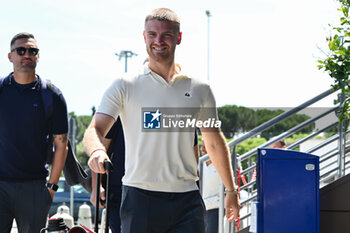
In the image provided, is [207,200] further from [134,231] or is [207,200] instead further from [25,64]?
[134,231]

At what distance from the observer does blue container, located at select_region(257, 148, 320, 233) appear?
535 cm

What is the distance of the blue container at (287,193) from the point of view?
5352 mm

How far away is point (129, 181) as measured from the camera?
323 centimetres

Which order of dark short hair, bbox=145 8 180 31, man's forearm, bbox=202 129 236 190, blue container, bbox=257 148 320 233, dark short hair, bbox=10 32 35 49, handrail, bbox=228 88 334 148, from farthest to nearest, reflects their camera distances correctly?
handrail, bbox=228 88 334 148 < blue container, bbox=257 148 320 233 < dark short hair, bbox=10 32 35 49 < man's forearm, bbox=202 129 236 190 < dark short hair, bbox=145 8 180 31

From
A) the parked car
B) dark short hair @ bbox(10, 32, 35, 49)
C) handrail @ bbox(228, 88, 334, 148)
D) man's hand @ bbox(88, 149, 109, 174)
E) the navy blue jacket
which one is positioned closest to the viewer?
man's hand @ bbox(88, 149, 109, 174)

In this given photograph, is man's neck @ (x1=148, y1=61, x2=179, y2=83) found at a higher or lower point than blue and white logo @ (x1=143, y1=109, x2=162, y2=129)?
higher

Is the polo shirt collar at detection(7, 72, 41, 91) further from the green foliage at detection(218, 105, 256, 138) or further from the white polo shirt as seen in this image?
the green foliage at detection(218, 105, 256, 138)

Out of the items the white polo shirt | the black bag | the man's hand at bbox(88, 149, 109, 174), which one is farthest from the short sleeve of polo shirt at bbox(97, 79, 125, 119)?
the black bag

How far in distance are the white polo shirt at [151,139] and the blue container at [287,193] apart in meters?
2.20

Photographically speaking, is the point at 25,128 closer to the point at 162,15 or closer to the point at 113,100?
the point at 113,100

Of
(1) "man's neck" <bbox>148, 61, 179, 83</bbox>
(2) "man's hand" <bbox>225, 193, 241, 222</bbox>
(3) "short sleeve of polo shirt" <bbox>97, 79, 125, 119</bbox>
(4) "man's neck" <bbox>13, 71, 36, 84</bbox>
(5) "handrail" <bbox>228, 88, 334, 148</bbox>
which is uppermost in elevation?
(1) "man's neck" <bbox>148, 61, 179, 83</bbox>

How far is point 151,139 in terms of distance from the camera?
3.22 m

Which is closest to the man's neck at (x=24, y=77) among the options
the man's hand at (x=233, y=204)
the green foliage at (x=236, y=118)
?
the man's hand at (x=233, y=204)

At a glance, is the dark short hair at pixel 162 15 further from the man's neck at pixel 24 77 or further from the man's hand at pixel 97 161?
the man's neck at pixel 24 77
